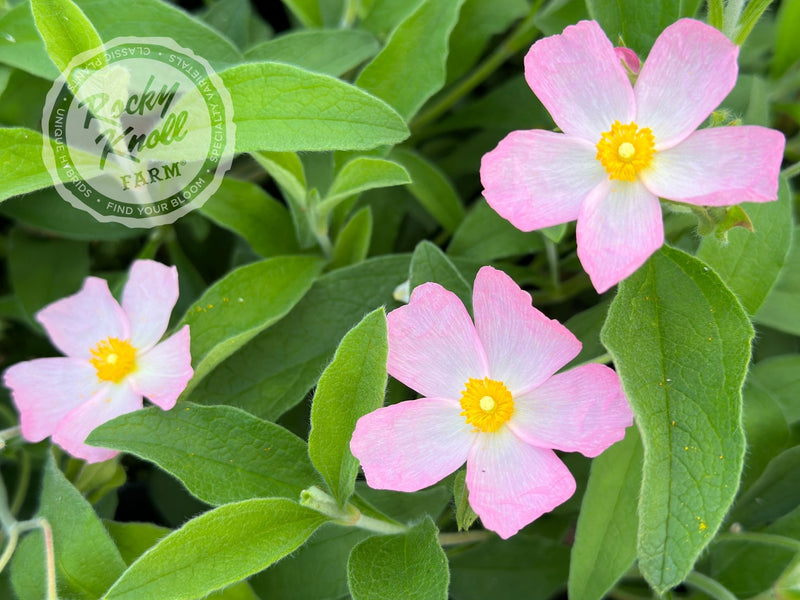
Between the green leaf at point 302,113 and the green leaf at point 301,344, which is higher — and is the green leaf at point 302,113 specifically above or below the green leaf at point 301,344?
above

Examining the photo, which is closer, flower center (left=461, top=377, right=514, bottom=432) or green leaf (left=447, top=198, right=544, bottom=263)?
flower center (left=461, top=377, right=514, bottom=432)

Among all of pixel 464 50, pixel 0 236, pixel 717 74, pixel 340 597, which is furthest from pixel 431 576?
pixel 0 236

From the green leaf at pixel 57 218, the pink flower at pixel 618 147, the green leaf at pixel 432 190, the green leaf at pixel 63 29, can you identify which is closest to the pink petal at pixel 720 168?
the pink flower at pixel 618 147

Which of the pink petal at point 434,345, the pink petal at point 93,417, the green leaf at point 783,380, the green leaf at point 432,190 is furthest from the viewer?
the green leaf at point 432,190

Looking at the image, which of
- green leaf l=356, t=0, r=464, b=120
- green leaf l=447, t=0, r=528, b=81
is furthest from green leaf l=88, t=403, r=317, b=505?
green leaf l=447, t=0, r=528, b=81

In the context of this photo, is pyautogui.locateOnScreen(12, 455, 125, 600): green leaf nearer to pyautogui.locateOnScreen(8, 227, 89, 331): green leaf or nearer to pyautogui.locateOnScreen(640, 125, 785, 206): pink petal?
pyautogui.locateOnScreen(8, 227, 89, 331): green leaf

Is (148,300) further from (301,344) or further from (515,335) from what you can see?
(515,335)

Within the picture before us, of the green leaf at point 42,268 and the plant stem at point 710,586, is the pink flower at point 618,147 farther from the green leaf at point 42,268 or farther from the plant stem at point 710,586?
the green leaf at point 42,268
